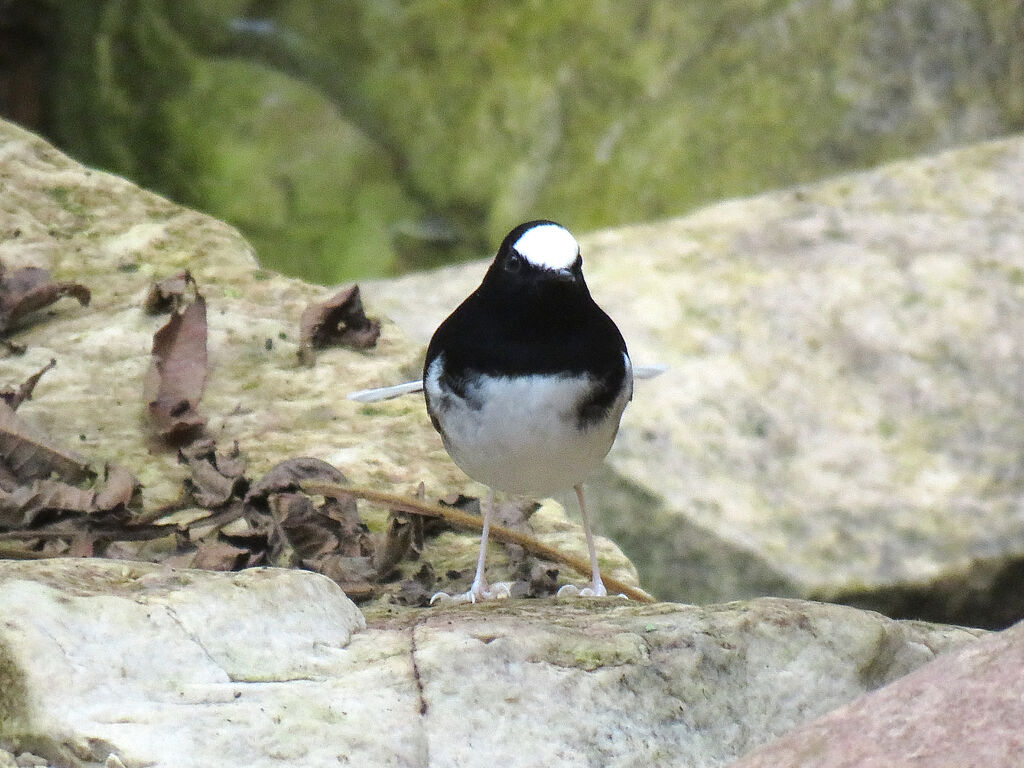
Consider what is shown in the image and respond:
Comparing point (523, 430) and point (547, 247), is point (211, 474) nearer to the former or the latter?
point (523, 430)

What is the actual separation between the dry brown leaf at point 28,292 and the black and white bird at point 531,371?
1496 mm

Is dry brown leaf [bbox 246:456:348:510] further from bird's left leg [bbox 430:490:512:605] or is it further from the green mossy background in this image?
the green mossy background

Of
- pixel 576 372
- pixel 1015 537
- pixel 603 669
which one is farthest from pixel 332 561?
pixel 1015 537

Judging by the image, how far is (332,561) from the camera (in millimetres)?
3506

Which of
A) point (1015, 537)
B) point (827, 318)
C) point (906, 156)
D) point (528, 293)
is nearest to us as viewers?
point (528, 293)

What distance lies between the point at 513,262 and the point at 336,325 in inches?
51.1

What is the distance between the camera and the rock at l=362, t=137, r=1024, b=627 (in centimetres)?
496

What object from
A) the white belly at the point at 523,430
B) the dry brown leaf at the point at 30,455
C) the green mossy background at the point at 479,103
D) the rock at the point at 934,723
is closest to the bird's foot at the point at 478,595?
the white belly at the point at 523,430

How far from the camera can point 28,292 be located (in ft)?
14.1

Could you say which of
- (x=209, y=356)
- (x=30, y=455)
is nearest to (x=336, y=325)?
(x=209, y=356)

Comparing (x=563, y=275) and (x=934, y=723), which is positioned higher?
(x=563, y=275)

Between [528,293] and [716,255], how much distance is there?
9.28 ft

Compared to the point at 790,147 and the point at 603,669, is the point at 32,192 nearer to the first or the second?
the point at 603,669

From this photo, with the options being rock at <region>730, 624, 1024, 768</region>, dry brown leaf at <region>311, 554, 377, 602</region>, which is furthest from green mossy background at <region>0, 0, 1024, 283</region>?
rock at <region>730, 624, 1024, 768</region>
